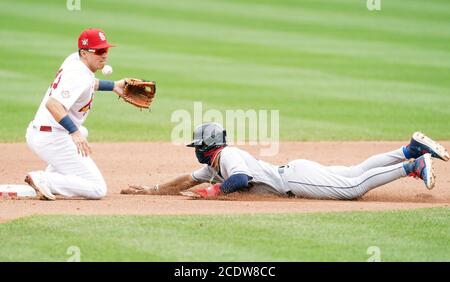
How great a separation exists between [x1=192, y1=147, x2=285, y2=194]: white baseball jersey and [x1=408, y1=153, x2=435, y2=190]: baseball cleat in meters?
1.27

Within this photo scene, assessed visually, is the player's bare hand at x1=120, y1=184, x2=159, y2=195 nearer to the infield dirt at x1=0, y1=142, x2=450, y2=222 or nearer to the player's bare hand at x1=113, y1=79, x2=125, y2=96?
the infield dirt at x1=0, y1=142, x2=450, y2=222

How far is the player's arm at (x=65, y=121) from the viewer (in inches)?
329

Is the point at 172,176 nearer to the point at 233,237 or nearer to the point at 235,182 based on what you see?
the point at 235,182

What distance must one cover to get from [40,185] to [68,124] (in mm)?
675

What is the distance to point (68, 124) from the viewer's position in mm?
8422

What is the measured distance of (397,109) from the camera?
14953 mm

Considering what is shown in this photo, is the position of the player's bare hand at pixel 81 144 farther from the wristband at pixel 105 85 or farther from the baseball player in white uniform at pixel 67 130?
the wristband at pixel 105 85

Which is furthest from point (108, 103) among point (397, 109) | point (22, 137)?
point (397, 109)

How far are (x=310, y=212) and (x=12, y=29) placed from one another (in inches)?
575

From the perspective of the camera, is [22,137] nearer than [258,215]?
No

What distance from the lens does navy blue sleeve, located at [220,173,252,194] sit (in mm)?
8484

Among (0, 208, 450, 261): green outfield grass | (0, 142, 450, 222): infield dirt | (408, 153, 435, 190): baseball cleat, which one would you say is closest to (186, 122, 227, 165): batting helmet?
(0, 142, 450, 222): infield dirt

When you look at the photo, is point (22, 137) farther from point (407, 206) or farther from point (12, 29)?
point (12, 29)

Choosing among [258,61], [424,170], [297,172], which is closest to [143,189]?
[297,172]
